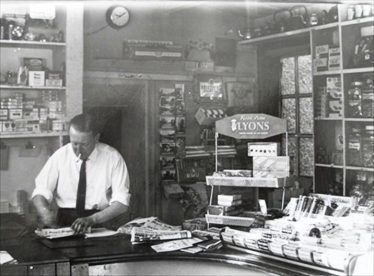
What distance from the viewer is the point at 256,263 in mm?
2736

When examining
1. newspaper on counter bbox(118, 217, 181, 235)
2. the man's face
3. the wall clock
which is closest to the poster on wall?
the wall clock

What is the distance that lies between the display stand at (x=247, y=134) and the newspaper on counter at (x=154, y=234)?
0.85 feet

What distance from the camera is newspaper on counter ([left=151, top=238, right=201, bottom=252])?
3004 millimetres

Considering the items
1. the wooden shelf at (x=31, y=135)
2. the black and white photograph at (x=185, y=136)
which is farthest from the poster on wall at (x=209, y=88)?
the wooden shelf at (x=31, y=135)

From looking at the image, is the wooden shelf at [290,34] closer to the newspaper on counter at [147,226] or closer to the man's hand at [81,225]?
the newspaper on counter at [147,226]

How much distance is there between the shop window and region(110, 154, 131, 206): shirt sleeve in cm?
179

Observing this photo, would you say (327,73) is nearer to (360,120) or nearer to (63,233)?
(360,120)

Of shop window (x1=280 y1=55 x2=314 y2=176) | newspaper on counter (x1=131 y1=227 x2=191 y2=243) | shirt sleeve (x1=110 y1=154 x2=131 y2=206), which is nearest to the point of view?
newspaper on counter (x1=131 y1=227 x2=191 y2=243)

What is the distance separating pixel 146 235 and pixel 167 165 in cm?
261

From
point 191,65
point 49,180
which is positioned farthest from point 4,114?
point 191,65

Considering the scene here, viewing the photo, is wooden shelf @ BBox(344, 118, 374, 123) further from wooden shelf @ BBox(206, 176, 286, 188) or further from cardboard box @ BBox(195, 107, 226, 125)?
wooden shelf @ BBox(206, 176, 286, 188)

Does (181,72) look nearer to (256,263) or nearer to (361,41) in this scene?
(361,41)

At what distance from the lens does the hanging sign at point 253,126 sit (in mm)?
3914

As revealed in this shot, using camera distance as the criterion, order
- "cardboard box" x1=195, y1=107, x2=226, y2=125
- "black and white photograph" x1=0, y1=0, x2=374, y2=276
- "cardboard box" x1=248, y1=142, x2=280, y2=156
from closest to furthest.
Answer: "black and white photograph" x1=0, y1=0, x2=374, y2=276, "cardboard box" x1=248, y1=142, x2=280, y2=156, "cardboard box" x1=195, y1=107, x2=226, y2=125
